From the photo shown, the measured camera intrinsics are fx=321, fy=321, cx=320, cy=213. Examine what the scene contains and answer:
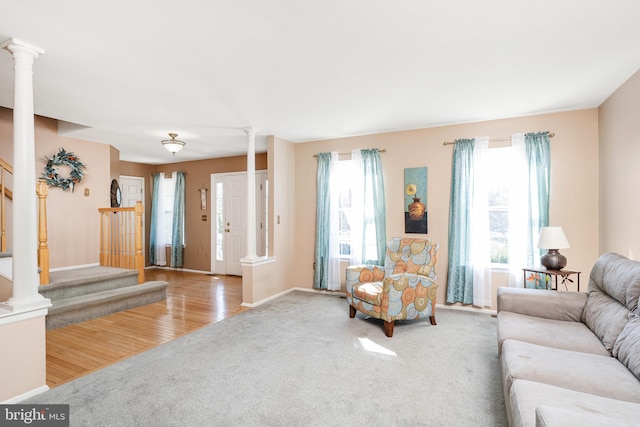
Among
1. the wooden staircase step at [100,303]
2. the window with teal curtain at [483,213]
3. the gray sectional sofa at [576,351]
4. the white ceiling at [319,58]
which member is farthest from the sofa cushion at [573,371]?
the wooden staircase step at [100,303]

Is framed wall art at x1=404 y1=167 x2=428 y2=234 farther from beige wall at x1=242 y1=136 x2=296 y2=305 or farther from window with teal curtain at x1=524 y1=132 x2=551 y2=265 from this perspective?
beige wall at x1=242 y1=136 x2=296 y2=305

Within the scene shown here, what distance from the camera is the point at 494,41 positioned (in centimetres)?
232

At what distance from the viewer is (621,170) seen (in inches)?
123

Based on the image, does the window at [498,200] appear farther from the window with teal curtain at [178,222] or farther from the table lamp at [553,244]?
the window with teal curtain at [178,222]

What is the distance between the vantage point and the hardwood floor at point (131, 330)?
284cm

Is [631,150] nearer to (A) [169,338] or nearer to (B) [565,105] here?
A: (B) [565,105]

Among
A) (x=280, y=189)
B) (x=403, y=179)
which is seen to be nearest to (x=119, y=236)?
(x=280, y=189)

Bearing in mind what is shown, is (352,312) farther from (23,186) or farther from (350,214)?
(23,186)

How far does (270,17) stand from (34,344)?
2809 millimetres

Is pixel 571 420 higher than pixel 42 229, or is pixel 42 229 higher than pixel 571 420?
pixel 42 229

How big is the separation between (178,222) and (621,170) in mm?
7481

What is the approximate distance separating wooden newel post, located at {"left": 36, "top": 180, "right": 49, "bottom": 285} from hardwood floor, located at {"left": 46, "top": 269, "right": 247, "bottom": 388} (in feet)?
2.49

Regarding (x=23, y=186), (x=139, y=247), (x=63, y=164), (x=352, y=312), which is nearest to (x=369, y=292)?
(x=352, y=312)

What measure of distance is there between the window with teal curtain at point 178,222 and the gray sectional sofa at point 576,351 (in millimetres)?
6563
